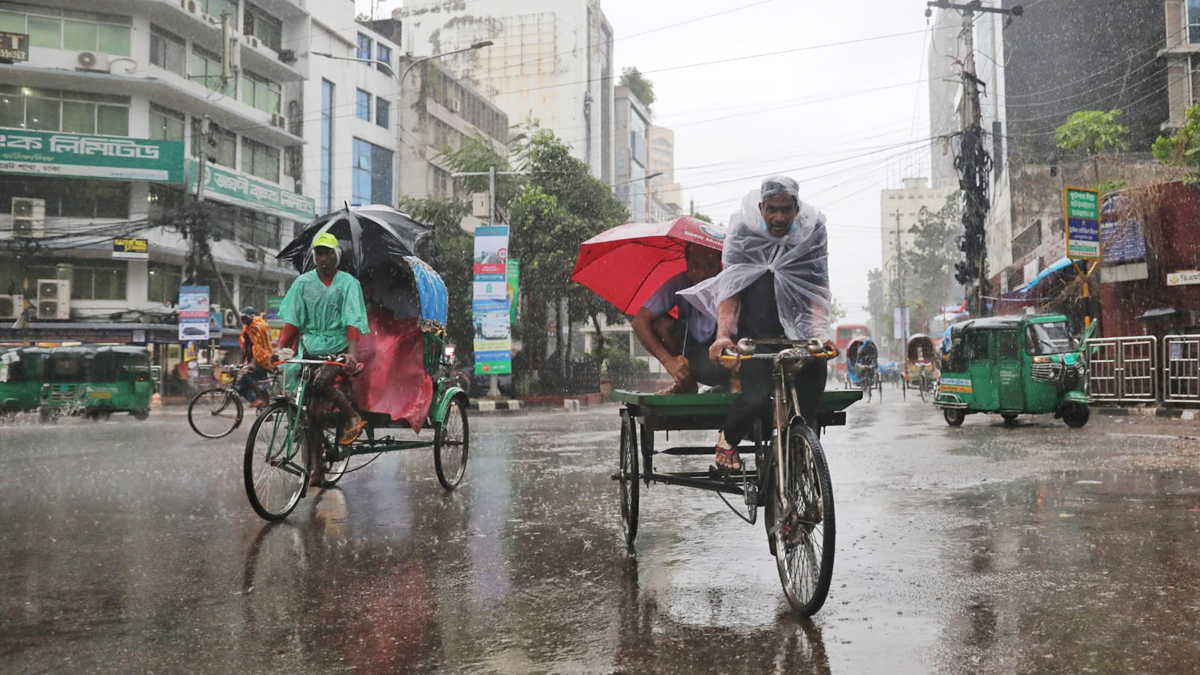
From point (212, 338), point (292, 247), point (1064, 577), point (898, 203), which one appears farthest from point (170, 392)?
point (898, 203)

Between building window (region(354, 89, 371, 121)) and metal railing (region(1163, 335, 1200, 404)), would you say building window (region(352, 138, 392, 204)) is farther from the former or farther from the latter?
metal railing (region(1163, 335, 1200, 404))

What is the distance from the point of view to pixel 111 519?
657 centimetres

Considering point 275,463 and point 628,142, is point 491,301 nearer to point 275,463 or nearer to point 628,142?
point 275,463

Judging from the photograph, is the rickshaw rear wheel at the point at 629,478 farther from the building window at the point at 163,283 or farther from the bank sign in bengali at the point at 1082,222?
the building window at the point at 163,283

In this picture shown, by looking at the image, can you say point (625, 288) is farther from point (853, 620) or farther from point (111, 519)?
point (111, 519)

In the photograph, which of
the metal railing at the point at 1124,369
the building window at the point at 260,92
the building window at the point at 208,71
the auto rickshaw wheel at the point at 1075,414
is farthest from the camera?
the building window at the point at 260,92

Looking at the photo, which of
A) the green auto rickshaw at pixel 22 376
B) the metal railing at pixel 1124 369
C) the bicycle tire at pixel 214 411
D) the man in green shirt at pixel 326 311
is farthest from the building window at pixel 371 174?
the man in green shirt at pixel 326 311

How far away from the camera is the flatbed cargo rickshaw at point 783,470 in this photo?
12.1 ft

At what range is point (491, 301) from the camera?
26.1 m

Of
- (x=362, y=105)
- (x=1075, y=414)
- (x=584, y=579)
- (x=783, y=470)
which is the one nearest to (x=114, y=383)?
(x=1075, y=414)

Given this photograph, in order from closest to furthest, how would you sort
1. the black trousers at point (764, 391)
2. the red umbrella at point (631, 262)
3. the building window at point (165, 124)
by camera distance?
the black trousers at point (764, 391) → the red umbrella at point (631, 262) → the building window at point (165, 124)

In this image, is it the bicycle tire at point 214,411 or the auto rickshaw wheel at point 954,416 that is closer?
the bicycle tire at point 214,411

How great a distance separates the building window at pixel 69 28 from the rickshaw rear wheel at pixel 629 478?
111ft

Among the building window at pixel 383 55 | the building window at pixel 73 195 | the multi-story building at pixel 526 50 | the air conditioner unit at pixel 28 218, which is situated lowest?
the air conditioner unit at pixel 28 218
